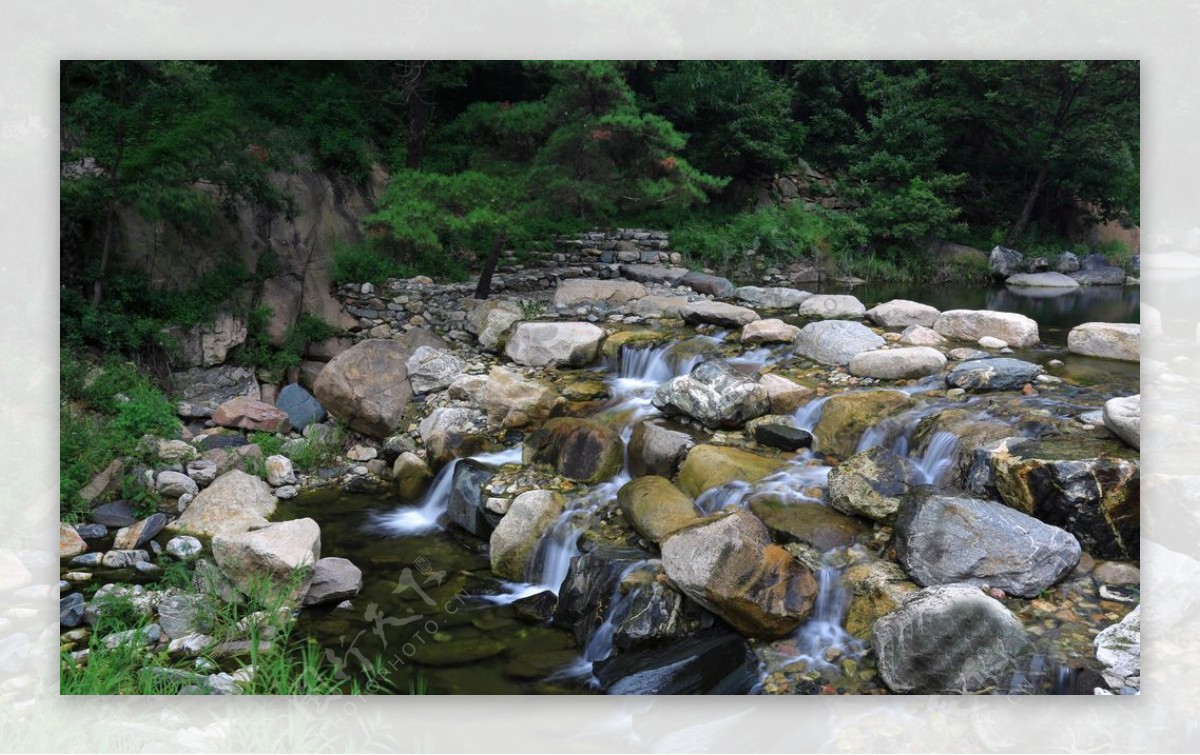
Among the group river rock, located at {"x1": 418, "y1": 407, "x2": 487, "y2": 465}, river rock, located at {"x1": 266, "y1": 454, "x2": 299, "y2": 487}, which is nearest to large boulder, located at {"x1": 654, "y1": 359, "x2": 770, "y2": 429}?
river rock, located at {"x1": 418, "y1": 407, "x2": 487, "y2": 465}

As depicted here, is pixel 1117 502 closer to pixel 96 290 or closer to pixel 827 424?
pixel 827 424

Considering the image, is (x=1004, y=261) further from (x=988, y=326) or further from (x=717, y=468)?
(x=717, y=468)

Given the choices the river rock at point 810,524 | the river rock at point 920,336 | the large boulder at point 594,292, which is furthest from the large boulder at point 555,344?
the river rock at point 810,524

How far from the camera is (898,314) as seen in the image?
484 cm

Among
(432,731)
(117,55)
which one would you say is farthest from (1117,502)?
(117,55)

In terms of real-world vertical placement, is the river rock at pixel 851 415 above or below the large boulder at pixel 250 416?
above

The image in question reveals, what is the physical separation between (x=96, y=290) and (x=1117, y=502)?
4.67 meters

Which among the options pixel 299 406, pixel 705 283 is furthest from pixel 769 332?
pixel 299 406

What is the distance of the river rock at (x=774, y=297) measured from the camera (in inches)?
205

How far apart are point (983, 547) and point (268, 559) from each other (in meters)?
2.71

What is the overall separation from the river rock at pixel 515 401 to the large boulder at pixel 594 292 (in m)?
0.66

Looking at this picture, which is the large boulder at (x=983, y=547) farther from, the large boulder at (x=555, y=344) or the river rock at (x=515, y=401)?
the large boulder at (x=555, y=344)

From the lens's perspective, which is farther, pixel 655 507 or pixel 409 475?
pixel 409 475

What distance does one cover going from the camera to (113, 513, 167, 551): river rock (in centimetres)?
401
